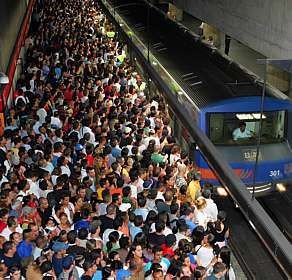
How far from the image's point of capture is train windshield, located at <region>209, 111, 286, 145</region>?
30.3 feet

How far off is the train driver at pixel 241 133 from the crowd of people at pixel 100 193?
1.12 metres

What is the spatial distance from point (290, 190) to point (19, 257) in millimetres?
5544

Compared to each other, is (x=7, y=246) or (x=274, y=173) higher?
(x=7, y=246)

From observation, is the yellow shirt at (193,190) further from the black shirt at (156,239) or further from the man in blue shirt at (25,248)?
the man in blue shirt at (25,248)

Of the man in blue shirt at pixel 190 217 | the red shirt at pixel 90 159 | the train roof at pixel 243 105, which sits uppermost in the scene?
the train roof at pixel 243 105

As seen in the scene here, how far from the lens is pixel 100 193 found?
7.12 metres

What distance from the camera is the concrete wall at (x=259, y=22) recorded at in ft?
36.3

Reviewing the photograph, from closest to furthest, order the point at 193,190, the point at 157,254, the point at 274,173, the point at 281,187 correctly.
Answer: the point at 157,254 < the point at 193,190 < the point at 274,173 < the point at 281,187

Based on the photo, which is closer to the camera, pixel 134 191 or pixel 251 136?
pixel 134 191

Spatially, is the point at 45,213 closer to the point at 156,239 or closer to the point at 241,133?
the point at 156,239

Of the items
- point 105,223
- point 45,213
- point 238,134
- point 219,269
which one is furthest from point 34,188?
point 238,134

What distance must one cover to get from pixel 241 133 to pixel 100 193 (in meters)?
3.20

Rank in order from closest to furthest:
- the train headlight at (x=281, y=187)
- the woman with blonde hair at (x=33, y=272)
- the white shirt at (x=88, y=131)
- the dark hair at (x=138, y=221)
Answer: the woman with blonde hair at (x=33, y=272), the dark hair at (x=138, y=221), the white shirt at (x=88, y=131), the train headlight at (x=281, y=187)

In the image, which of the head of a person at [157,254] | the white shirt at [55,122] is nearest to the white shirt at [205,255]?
the head of a person at [157,254]
